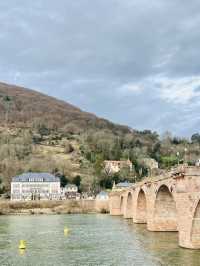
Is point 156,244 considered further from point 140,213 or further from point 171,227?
point 140,213

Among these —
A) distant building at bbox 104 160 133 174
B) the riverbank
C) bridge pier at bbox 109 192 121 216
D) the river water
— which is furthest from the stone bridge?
distant building at bbox 104 160 133 174

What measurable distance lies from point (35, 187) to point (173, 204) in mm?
109503

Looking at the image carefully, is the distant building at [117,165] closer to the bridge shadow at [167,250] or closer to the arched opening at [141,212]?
the arched opening at [141,212]

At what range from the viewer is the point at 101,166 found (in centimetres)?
17700

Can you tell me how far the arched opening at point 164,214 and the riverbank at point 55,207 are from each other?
62.7 meters

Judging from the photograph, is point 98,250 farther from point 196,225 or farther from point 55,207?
point 55,207

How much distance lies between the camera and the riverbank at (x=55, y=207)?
114 meters

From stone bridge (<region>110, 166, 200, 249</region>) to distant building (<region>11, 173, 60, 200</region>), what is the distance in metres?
73.1

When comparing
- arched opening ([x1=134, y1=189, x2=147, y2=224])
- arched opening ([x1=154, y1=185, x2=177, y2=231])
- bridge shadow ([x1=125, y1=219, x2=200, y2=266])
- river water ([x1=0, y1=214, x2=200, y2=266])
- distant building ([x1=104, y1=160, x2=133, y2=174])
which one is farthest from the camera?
distant building ([x1=104, y1=160, x2=133, y2=174])

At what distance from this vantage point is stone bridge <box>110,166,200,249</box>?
1342 inches

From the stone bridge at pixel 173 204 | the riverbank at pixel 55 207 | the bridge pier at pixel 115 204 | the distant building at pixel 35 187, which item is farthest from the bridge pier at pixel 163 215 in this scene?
the distant building at pixel 35 187

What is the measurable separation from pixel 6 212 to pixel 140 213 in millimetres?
52452

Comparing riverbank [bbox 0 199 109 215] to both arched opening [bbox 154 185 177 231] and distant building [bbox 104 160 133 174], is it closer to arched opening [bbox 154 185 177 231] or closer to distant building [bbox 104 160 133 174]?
distant building [bbox 104 160 133 174]

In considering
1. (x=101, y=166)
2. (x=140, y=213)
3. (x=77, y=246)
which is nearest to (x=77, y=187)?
(x=101, y=166)
